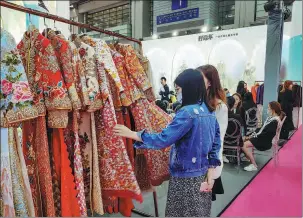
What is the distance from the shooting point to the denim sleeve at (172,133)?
1.03m

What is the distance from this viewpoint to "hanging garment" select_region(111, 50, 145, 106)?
3.86 ft

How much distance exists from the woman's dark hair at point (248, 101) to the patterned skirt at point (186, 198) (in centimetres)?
140

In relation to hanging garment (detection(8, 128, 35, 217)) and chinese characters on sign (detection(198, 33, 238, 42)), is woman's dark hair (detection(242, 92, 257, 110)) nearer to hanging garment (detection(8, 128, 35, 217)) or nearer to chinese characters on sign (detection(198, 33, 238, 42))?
chinese characters on sign (detection(198, 33, 238, 42))

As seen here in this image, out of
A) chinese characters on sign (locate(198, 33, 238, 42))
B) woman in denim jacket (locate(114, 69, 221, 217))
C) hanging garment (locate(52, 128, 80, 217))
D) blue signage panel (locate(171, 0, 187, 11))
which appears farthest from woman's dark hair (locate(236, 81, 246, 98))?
hanging garment (locate(52, 128, 80, 217))

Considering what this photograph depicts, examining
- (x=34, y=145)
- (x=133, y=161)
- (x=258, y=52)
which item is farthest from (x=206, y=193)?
(x=258, y=52)

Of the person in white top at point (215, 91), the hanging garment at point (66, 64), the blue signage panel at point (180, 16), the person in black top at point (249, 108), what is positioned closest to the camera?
the hanging garment at point (66, 64)

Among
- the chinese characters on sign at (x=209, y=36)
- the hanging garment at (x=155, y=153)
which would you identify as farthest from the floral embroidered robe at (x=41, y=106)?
the chinese characters on sign at (x=209, y=36)

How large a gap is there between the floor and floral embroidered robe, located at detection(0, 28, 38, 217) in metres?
0.76

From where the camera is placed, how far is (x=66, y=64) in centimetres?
99

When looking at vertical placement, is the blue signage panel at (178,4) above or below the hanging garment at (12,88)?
above

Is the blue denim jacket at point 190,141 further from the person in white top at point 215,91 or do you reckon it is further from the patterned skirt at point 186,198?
the person in white top at point 215,91

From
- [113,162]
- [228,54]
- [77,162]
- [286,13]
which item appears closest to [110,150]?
[113,162]

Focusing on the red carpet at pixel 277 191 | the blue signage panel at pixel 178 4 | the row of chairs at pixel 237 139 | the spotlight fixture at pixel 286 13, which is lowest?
the red carpet at pixel 277 191

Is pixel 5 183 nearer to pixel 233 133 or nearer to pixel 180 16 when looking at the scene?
pixel 180 16
